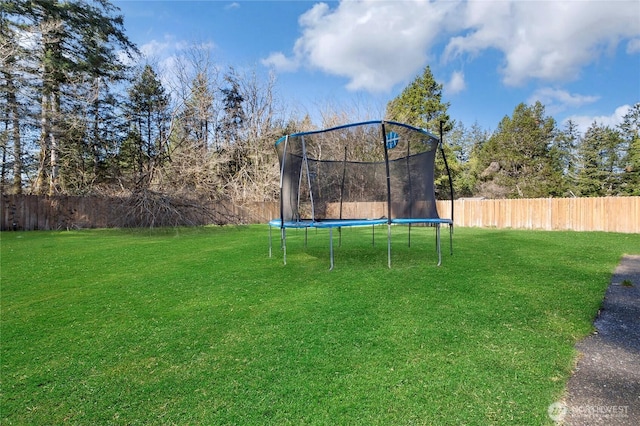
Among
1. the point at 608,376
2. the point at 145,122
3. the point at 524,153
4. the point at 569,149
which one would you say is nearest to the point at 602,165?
the point at 569,149

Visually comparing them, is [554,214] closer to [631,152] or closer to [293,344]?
[293,344]

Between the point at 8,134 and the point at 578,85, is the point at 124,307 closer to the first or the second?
the point at 8,134

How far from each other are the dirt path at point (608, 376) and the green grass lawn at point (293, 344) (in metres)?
0.06

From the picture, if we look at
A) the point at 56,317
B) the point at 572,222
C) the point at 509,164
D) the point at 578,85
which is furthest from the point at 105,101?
the point at 578,85

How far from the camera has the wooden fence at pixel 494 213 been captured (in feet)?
30.3

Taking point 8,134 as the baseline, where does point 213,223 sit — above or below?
below

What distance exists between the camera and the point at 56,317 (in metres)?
2.18

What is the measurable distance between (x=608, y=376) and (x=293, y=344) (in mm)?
1414

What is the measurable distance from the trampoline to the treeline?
481 centimetres

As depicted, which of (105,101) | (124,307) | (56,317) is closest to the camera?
(56,317)

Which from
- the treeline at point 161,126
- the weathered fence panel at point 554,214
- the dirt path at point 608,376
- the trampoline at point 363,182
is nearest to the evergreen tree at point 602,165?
the treeline at point 161,126

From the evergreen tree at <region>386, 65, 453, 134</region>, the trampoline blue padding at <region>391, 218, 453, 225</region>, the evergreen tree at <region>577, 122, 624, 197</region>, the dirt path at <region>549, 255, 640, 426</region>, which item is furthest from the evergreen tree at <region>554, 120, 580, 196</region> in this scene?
the dirt path at <region>549, 255, 640, 426</region>

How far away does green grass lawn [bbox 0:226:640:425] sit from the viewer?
121cm

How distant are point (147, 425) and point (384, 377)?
2.97 feet
